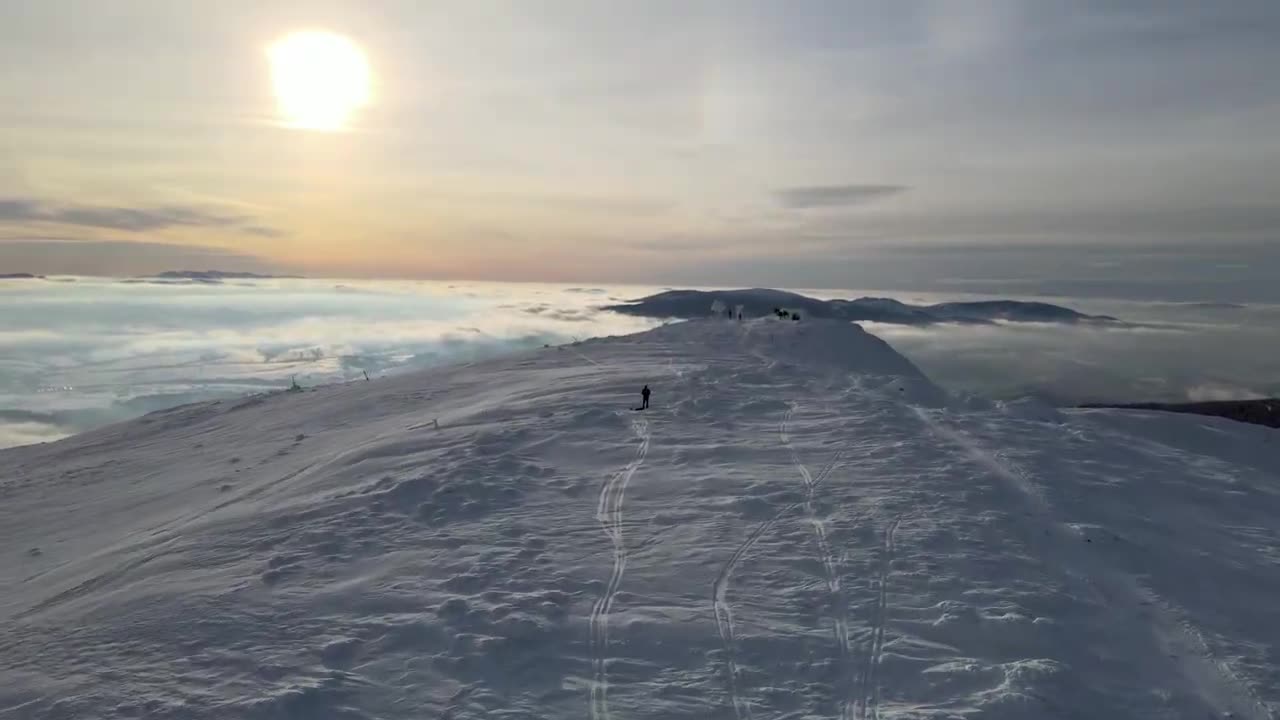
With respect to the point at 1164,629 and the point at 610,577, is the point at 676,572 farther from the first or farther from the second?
the point at 1164,629

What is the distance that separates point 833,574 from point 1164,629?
3.87 metres

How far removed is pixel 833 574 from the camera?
10.5m

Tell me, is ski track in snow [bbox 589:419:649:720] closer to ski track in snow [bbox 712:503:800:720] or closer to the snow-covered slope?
the snow-covered slope

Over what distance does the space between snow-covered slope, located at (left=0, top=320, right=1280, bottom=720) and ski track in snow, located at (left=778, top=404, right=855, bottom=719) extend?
0.18ft

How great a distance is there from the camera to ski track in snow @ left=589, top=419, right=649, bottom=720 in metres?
7.89

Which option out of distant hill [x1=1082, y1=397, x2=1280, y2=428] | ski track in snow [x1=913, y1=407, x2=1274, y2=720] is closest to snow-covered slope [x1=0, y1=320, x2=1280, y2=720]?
ski track in snow [x1=913, y1=407, x2=1274, y2=720]

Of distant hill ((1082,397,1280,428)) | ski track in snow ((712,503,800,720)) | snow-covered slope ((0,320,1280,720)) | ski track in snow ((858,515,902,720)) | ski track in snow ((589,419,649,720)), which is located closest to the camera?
ski track in snow ((858,515,902,720))

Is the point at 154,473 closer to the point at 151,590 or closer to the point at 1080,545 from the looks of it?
the point at 151,590

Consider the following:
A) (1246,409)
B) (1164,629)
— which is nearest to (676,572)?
(1164,629)

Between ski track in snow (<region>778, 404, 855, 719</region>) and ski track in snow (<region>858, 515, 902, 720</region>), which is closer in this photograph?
ski track in snow (<region>858, 515, 902, 720</region>)

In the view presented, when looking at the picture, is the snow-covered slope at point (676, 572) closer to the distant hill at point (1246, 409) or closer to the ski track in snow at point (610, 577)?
the ski track in snow at point (610, 577)

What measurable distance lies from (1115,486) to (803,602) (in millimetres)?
8430

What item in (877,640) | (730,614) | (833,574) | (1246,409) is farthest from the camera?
(1246,409)

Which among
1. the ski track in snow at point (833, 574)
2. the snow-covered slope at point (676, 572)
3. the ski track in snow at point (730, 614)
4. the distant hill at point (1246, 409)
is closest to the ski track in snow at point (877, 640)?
the snow-covered slope at point (676, 572)
